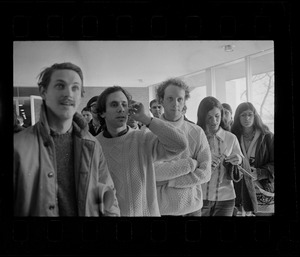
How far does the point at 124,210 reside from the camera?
4.50ft

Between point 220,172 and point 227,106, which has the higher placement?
point 227,106

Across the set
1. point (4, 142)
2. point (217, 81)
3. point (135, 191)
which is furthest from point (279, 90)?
point (4, 142)

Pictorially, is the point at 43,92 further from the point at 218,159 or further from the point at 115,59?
the point at 218,159

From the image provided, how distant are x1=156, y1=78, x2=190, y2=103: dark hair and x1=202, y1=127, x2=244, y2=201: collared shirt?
18 cm

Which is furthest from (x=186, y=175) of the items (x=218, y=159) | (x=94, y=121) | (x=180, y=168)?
(x=94, y=121)

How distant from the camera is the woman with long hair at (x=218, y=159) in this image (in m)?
1.40

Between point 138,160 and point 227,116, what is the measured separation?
14.0 inches

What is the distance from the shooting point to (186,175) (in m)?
1.39

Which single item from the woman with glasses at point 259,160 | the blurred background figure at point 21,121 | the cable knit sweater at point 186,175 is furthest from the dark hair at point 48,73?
the woman with glasses at point 259,160

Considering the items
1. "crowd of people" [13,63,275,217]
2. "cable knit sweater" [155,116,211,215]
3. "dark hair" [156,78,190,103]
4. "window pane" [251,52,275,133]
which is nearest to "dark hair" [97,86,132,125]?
"crowd of people" [13,63,275,217]

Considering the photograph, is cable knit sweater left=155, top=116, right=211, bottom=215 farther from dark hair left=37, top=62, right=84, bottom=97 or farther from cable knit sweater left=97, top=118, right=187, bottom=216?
dark hair left=37, top=62, right=84, bottom=97

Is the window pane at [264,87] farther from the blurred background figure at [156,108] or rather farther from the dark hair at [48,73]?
the dark hair at [48,73]

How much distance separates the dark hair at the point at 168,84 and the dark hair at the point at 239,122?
7.6 inches
